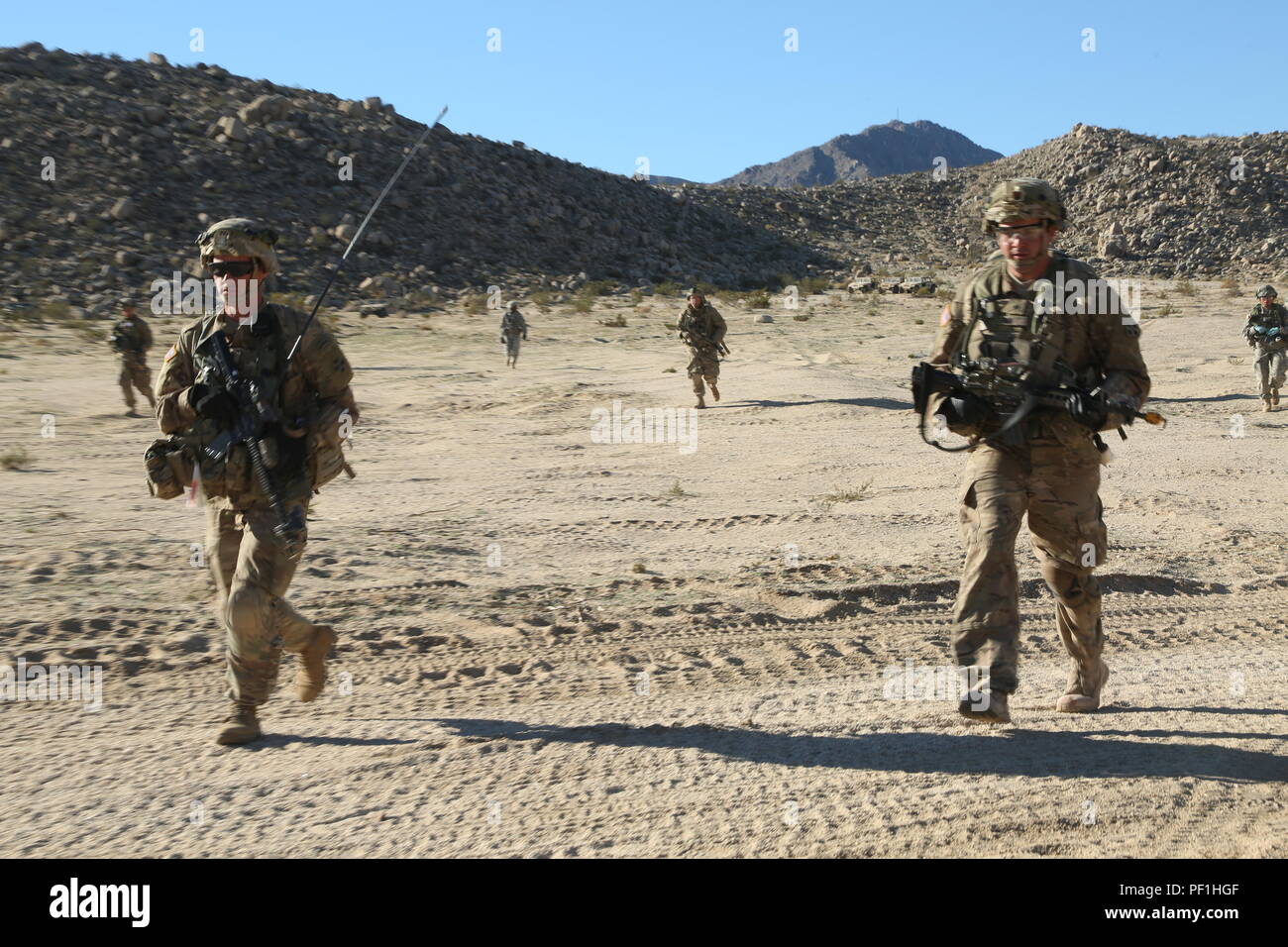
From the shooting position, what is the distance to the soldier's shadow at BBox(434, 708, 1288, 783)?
4043 mm

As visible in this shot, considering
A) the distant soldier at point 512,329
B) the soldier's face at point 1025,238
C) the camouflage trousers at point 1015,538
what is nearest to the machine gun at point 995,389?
the camouflage trousers at point 1015,538

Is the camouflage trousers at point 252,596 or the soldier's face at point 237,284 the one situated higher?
the soldier's face at point 237,284

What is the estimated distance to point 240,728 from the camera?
175 inches

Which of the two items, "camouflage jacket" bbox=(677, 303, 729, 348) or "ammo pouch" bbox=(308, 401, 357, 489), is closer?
"ammo pouch" bbox=(308, 401, 357, 489)

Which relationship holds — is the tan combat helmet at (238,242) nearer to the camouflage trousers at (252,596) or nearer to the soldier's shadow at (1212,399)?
the camouflage trousers at (252,596)

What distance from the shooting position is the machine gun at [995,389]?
4234 millimetres

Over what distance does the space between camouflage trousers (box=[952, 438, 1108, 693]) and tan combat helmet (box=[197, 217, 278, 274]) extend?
2.76 meters

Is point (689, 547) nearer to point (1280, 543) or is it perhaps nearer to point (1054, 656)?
point (1054, 656)

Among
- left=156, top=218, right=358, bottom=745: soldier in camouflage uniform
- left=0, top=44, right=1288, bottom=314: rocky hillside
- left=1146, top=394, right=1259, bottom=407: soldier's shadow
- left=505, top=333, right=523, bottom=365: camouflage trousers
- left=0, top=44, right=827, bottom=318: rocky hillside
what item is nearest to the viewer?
left=156, top=218, right=358, bottom=745: soldier in camouflage uniform

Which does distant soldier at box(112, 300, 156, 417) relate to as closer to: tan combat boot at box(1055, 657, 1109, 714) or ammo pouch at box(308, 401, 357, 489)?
ammo pouch at box(308, 401, 357, 489)

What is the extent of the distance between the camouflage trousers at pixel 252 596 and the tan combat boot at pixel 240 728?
3 cm

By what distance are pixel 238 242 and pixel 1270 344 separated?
13677 millimetres

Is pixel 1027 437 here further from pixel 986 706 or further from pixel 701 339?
pixel 701 339

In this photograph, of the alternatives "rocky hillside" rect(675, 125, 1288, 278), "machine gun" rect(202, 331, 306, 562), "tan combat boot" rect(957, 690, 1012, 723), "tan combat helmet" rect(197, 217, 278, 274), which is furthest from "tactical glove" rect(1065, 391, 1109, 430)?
"rocky hillside" rect(675, 125, 1288, 278)
